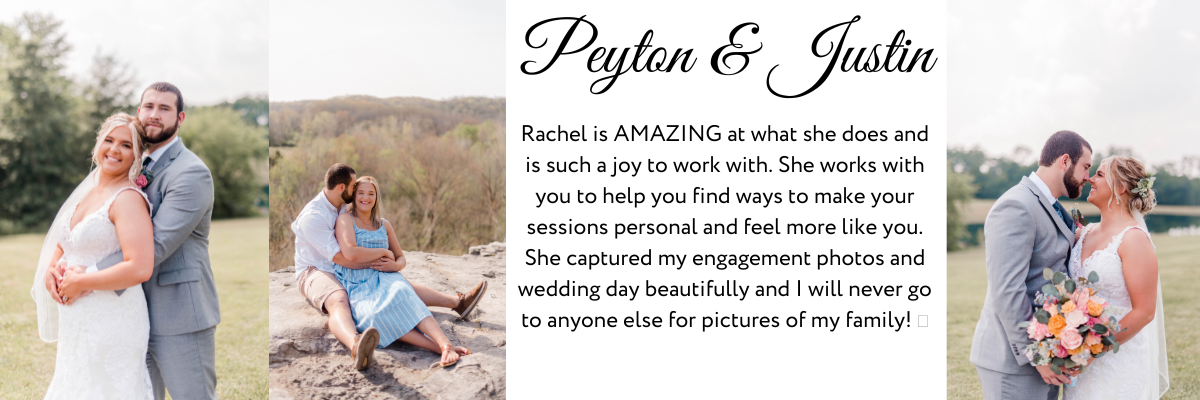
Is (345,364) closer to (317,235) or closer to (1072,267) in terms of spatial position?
(317,235)

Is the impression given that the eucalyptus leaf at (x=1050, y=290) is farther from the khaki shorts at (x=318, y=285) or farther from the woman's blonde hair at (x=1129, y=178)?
the khaki shorts at (x=318, y=285)

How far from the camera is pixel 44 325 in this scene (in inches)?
123

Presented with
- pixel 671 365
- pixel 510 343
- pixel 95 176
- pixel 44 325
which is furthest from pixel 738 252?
pixel 44 325

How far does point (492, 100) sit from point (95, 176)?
2.00 m

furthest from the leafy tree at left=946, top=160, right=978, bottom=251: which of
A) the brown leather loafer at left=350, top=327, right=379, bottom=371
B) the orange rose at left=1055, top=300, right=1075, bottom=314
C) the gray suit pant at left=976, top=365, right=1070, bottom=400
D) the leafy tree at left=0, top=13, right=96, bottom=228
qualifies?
the leafy tree at left=0, top=13, right=96, bottom=228

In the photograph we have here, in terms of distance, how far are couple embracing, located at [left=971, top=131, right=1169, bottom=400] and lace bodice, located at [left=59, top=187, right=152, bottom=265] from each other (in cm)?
394

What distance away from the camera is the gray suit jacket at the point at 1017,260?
3.03m

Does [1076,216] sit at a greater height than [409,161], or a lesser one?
lesser

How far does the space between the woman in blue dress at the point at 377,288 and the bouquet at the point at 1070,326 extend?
2871mm

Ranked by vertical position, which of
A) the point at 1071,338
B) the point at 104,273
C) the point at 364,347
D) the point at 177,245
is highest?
the point at 177,245

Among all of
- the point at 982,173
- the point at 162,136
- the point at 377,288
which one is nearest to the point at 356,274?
the point at 377,288

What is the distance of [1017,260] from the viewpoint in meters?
3.02

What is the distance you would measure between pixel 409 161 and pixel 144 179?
4.49 ft

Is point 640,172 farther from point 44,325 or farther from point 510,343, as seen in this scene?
point 44,325
